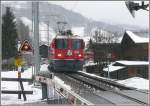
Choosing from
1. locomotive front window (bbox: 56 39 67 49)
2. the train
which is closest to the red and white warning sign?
the train

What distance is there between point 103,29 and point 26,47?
27659 millimetres

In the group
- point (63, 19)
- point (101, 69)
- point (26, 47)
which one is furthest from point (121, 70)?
point (26, 47)

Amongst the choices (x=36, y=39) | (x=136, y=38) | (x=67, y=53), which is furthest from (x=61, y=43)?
(x=136, y=38)

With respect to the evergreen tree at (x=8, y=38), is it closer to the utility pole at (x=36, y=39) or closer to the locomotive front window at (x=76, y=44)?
the locomotive front window at (x=76, y=44)

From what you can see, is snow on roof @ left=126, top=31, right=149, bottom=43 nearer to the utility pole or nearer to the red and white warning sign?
the utility pole

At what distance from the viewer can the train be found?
30.5 metres

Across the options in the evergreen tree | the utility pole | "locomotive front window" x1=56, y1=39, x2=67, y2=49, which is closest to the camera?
the utility pole

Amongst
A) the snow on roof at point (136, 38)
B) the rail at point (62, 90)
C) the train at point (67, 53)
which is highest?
the snow on roof at point (136, 38)

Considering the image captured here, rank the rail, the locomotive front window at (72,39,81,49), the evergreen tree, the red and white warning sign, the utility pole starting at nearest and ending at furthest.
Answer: the rail, the red and white warning sign, the utility pole, the locomotive front window at (72,39,81,49), the evergreen tree

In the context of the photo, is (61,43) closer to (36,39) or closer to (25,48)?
(36,39)

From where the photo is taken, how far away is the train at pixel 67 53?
30.5 metres

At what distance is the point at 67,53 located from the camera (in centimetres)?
3073

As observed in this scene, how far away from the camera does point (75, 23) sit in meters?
42.3

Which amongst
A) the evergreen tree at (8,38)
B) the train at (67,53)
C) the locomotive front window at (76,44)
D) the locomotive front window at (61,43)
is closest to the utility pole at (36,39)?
the train at (67,53)
